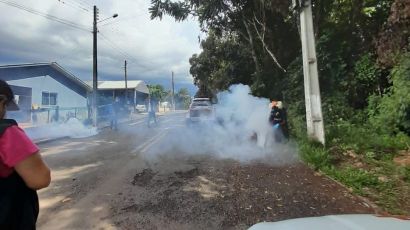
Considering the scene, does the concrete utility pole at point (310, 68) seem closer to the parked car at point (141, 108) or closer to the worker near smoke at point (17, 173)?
the worker near smoke at point (17, 173)

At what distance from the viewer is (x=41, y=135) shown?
60.7ft

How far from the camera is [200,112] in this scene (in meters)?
20.7

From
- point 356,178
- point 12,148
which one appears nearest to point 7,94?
point 12,148

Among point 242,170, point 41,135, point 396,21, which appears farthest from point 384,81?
point 41,135

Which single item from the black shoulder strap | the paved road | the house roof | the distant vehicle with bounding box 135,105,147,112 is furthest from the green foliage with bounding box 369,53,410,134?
the distant vehicle with bounding box 135,105,147,112

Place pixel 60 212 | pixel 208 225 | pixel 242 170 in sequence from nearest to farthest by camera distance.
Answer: pixel 208 225, pixel 60 212, pixel 242 170

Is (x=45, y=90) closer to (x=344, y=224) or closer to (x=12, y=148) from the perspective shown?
(x=12, y=148)

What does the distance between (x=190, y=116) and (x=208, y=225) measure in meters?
15.8

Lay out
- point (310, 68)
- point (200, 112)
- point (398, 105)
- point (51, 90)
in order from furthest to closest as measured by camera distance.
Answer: point (51, 90) → point (200, 112) → point (310, 68) → point (398, 105)

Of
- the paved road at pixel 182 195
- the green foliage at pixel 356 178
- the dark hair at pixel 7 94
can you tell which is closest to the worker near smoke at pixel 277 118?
the paved road at pixel 182 195

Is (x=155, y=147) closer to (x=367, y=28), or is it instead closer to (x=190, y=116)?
(x=190, y=116)

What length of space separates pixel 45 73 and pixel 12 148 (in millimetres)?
28137

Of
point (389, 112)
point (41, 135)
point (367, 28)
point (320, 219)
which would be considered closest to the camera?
point (320, 219)

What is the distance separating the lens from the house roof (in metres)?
23.5
